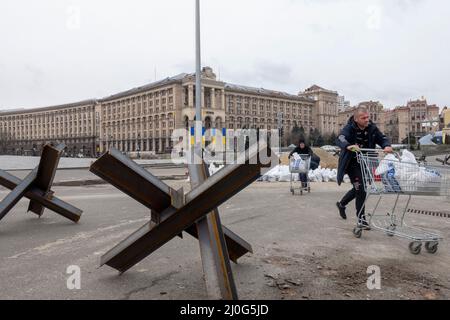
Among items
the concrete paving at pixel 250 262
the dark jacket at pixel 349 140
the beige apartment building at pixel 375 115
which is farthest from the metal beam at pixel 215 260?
the beige apartment building at pixel 375 115

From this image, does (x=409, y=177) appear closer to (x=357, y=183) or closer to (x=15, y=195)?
(x=357, y=183)

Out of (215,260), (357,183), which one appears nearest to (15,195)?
(215,260)

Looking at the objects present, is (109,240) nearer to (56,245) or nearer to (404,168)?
(56,245)

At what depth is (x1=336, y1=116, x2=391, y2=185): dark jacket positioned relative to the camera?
211 inches

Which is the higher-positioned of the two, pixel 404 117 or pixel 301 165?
pixel 404 117

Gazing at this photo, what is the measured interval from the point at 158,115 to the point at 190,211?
11976 cm

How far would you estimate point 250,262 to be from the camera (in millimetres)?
3719

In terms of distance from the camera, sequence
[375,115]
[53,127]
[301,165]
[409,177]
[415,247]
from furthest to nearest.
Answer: [375,115] < [53,127] < [301,165] < [409,177] < [415,247]

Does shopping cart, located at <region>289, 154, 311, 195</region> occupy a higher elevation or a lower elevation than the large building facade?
lower

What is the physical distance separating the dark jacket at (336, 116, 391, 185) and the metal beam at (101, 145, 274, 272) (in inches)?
131

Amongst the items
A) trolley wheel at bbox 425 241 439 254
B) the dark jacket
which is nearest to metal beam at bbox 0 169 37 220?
the dark jacket

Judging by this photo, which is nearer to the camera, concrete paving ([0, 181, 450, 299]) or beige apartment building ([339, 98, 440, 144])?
concrete paving ([0, 181, 450, 299])

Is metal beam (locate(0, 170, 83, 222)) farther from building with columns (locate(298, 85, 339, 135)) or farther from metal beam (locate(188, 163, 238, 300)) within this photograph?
building with columns (locate(298, 85, 339, 135))
